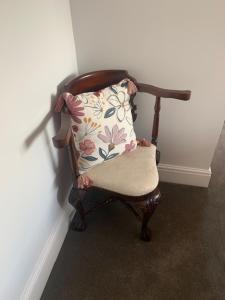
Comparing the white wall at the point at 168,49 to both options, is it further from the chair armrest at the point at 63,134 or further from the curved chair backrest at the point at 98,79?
the chair armrest at the point at 63,134

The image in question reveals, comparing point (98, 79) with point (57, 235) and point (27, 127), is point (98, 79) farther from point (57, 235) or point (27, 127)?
point (57, 235)

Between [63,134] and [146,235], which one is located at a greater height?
[63,134]

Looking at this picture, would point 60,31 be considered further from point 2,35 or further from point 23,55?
point 2,35

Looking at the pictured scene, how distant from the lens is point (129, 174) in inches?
51.1

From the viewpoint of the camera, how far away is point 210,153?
1694mm

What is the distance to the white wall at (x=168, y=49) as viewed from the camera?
128 centimetres

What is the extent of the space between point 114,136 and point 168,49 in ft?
1.82

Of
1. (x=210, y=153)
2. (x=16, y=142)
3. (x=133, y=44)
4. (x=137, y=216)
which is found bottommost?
(x=137, y=216)

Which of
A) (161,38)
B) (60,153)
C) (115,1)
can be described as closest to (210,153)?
(161,38)

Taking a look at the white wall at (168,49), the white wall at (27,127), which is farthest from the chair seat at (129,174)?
the white wall at (168,49)

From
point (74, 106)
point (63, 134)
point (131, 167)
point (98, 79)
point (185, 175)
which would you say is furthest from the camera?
point (185, 175)

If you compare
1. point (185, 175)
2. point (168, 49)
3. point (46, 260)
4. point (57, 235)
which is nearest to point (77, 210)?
point (57, 235)

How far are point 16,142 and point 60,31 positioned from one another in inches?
25.3

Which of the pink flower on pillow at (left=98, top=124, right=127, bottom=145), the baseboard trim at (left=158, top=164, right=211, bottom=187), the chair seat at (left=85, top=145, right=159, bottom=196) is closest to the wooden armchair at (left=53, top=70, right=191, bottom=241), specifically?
the chair seat at (left=85, top=145, right=159, bottom=196)
